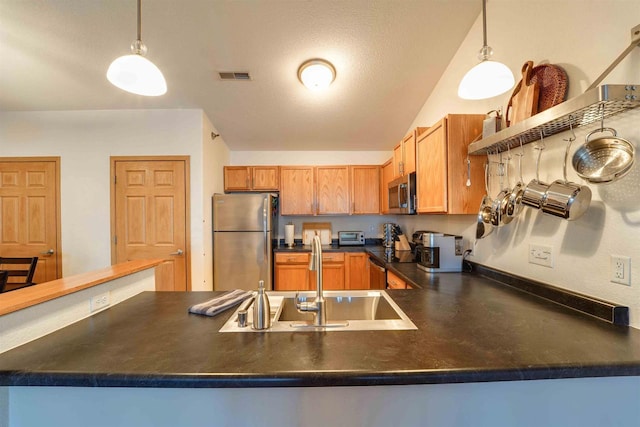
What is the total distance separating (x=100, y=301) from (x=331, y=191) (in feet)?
9.34

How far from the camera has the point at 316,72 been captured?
2.14 metres

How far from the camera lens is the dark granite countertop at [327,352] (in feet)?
2.20

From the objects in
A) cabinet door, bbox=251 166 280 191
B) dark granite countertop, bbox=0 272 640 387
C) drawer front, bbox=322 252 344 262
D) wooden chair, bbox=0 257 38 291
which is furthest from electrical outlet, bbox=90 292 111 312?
cabinet door, bbox=251 166 280 191

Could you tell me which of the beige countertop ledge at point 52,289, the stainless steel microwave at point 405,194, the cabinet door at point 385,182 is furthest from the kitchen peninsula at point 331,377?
the cabinet door at point 385,182

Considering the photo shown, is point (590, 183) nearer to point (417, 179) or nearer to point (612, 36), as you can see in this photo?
point (612, 36)

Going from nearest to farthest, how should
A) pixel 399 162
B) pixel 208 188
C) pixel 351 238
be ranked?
pixel 399 162
pixel 208 188
pixel 351 238

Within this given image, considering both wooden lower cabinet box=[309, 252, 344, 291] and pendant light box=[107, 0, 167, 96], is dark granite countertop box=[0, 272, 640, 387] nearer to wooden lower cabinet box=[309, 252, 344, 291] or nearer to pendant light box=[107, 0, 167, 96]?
pendant light box=[107, 0, 167, 96]

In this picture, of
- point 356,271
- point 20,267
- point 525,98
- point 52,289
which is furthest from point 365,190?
point 20,267

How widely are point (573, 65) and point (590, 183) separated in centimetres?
58

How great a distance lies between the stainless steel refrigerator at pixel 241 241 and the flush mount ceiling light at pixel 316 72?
1445 mm

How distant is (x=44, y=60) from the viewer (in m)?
2.10

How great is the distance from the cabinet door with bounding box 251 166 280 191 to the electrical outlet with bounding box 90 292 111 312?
2513 millimetres

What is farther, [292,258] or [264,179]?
[264,179]

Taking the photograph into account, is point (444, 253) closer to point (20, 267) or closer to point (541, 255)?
point (541, 255)
